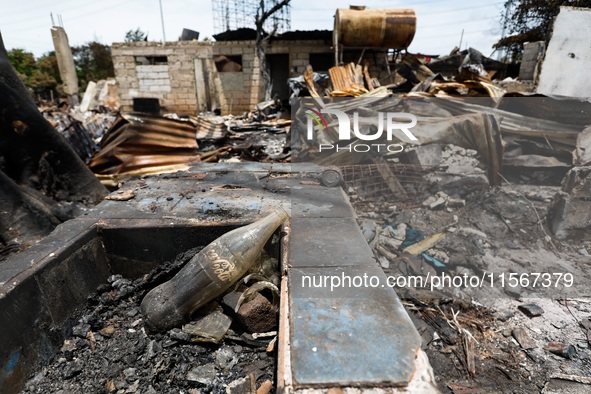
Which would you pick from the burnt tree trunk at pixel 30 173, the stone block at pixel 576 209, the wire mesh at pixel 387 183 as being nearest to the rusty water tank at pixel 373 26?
the wire mesh at pixel 387 183

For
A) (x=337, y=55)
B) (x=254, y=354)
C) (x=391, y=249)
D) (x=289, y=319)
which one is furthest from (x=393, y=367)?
(x=337, y=55)

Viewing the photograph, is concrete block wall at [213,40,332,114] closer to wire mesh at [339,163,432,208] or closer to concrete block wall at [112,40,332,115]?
concrete block wall at [112,40,332,115]

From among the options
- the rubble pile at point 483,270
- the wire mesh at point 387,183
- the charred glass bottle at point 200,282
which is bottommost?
the rubble pile at point 483,270

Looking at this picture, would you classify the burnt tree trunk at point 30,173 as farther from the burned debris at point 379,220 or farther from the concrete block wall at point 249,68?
the concrete block wall at point 249,68

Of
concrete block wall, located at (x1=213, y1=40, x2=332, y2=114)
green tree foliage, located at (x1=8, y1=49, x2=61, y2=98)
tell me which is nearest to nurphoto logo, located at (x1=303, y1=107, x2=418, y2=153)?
concrete block wall, located at (x1=213, y1=40, x2=332, y2=114)

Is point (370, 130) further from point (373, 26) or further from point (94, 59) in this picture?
point (94, 59)

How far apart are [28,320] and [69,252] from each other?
0.44 m

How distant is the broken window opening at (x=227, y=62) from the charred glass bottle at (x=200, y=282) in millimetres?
14352

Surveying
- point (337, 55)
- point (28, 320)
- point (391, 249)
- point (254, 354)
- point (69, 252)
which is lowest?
point (391, 249)

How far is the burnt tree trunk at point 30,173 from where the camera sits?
2.69 meters

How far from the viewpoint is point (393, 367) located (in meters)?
1.10

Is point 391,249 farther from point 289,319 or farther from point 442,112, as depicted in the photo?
point 442,112

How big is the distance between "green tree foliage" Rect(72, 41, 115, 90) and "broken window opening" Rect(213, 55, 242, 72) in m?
14.3

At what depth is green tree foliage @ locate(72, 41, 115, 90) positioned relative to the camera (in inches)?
965
